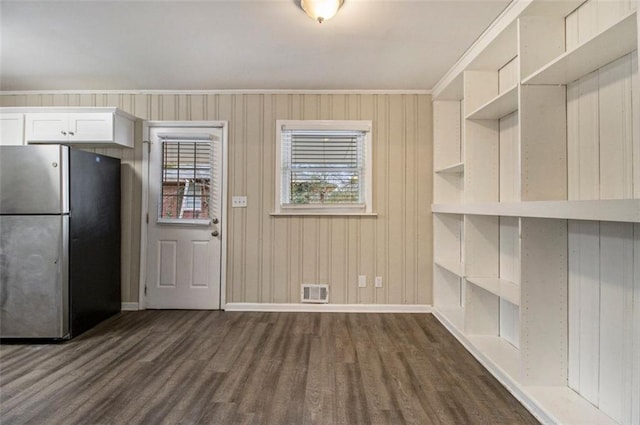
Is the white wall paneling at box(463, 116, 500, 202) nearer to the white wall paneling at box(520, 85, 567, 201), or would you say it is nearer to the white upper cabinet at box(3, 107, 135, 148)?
the white wall paneling at box(520, 85, 567, 201)

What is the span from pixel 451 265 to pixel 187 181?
2928mm

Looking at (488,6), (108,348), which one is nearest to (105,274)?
(108,348)

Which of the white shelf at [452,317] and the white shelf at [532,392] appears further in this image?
the white shelf at [452,317]

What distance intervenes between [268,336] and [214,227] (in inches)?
53.2

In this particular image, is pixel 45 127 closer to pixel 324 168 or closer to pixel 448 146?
pixel 324 168

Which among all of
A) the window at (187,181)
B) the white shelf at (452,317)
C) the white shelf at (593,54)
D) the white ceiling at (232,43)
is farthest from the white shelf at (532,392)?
the window at (187,181)

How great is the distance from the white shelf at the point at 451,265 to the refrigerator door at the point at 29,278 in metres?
3.41

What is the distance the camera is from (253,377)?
1991 millimetres

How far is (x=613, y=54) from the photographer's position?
142 cm

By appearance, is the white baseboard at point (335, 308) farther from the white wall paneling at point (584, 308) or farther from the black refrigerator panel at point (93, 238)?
the white wall paneling at point (584, 308)

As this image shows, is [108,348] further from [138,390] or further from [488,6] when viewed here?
[488,6]

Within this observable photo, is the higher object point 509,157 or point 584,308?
point 509,157

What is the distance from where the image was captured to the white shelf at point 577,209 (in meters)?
1.13

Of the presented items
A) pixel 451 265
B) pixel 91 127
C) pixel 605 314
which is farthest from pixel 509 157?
pixel 91 127
